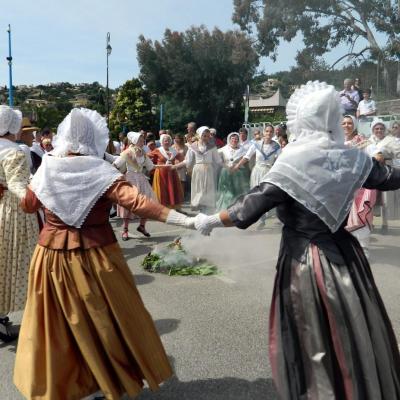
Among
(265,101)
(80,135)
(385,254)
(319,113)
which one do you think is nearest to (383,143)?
(385,254)

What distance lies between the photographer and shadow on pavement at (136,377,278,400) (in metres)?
2.94

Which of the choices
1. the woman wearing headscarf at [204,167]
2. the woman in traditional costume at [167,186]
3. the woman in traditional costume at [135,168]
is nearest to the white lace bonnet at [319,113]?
the woman in traditional costume at [135,168]

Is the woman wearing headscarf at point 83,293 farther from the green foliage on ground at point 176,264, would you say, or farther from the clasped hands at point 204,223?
the green foliage on ground at point 176,264

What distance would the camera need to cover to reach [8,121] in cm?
372

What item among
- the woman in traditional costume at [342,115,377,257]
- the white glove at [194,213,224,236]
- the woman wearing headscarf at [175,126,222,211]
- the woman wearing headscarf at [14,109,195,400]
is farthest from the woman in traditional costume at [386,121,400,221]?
the woman wearing headscarf at [14,109,195,400]

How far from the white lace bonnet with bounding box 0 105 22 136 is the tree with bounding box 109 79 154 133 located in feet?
86.8


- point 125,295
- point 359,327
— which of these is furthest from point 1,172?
point 359,327

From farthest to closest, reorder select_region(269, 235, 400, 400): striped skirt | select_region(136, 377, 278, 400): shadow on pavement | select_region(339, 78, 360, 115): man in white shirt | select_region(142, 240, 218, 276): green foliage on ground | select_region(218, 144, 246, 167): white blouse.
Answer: select_region(339, 78, 360, 115): man in white shirt, select_region(218, 144, 246, 167): white blouse, select_region(142, 240, 218, 276): green foliage on ground, select_region(136, 377, 278, 400): shadow on pavement, select_region(269, 235, 400, 400): striped skirt

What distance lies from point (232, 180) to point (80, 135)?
6.41 metres

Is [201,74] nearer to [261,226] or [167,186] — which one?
[167,186]

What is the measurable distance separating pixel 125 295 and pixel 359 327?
4.10ft

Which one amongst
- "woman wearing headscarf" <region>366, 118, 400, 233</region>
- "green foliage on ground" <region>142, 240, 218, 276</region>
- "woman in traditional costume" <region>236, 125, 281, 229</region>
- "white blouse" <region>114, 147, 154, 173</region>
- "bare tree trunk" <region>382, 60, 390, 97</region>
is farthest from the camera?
"bare tree trunk" <region>382, 60, 390, 97</region>

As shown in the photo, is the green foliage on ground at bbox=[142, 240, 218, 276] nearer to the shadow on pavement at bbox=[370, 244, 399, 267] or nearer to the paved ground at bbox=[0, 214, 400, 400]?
the paved ground at bbox=[0, 214, 400, 400]

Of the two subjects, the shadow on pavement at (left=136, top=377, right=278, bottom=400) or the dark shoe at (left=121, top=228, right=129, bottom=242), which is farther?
the dark shoe at (left=121, top=228, right=129, bottom=242)
